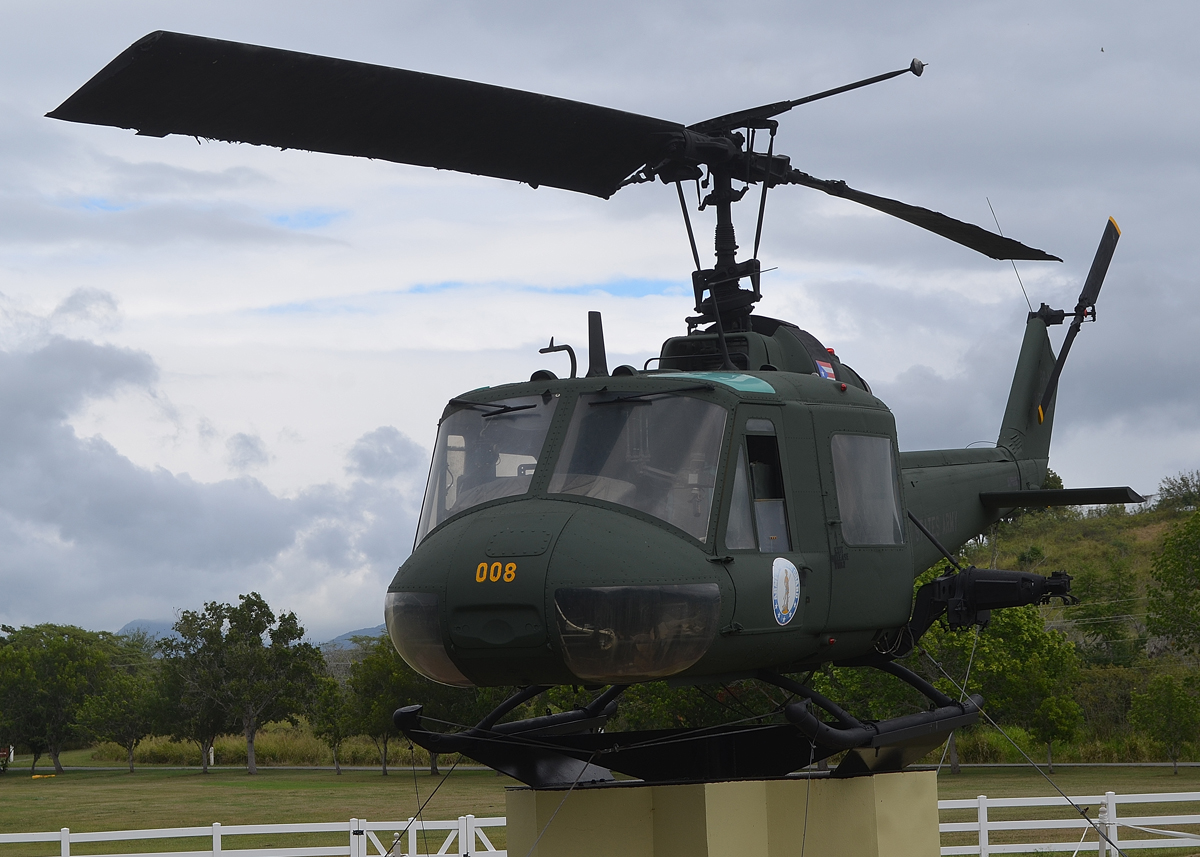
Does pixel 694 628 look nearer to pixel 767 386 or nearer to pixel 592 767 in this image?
pixel 767 386

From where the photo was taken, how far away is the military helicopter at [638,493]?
6930mm

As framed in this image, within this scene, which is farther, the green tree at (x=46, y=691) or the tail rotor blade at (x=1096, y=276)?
the green tree at (x=46, y=691)

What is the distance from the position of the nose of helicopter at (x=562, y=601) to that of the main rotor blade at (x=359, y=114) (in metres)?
2.58

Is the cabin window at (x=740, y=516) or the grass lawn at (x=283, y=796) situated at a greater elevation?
the cabin window at (x=740, y=516)

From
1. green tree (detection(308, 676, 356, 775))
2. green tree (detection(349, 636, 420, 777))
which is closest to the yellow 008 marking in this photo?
green tree (detection(349, 636, 420, 777))

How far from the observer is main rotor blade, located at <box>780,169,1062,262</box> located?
10.5 meters

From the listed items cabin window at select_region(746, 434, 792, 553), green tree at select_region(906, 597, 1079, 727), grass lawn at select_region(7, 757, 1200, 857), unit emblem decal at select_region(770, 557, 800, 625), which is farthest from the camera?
green tree at select_region(906, 597, 1079, 727)

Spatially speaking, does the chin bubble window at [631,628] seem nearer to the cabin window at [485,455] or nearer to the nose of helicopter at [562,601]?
the nose of helicopter at [562,601]

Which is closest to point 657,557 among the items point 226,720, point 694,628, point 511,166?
point 694,628

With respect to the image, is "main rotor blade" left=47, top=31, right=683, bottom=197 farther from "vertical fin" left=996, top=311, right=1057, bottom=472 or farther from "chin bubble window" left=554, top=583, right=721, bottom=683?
"vertical fin" left=996, top=311, right=1057, bottom=472

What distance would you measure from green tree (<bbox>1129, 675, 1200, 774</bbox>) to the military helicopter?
30.1 metres

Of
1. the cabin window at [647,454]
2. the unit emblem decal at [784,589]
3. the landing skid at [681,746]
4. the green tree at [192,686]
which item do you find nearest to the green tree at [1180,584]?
the landing skid at [681,746]

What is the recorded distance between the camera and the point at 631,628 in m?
6.92

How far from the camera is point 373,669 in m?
45.8
